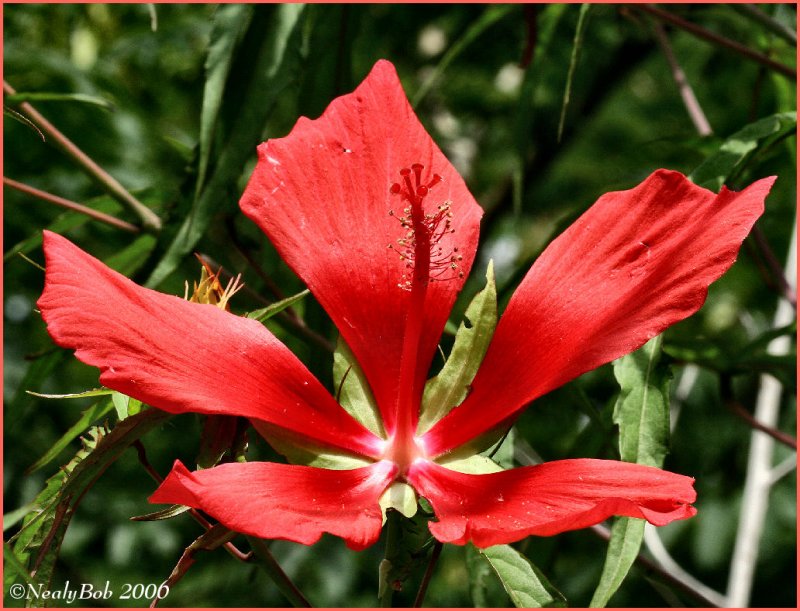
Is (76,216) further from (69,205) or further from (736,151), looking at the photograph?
(736,151)

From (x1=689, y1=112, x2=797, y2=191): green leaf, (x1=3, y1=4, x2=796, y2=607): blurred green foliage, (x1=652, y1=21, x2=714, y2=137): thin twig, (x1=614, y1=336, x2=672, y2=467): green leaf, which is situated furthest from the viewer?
(x1=652, y1=21, x2=714, y2=137): thin twig

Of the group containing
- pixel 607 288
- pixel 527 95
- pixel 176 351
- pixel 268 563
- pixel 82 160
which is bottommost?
pixel 268 563

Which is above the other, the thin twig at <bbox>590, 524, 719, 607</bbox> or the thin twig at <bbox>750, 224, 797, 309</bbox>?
the thin twig at <bbox>750, 224, 797, 309</bbox>

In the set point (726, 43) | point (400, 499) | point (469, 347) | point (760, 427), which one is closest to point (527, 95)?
point (726, 43)

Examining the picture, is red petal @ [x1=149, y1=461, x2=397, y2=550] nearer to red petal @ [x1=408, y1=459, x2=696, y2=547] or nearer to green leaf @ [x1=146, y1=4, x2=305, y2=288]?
red petal @ [x1=408, y1=459, x2=696, y2=547]

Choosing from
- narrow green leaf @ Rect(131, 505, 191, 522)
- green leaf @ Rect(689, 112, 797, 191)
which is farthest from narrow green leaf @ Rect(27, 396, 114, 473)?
green leaf @ Rect(689, 112, 797, 191)

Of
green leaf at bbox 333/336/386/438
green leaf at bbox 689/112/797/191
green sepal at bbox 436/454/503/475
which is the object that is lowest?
green sepal at bbox 436/454/503/475

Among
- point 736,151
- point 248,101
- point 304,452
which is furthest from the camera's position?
point 248,101

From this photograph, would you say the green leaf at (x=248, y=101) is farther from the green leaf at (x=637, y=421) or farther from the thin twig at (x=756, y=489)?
the thin twig at (x=756, y=489)
